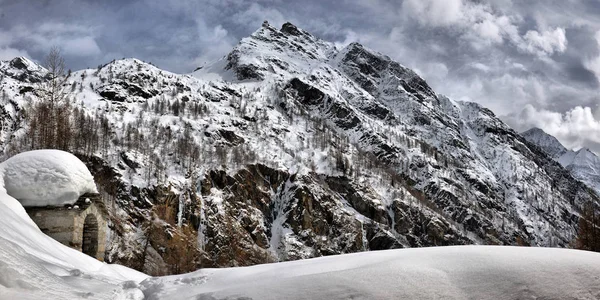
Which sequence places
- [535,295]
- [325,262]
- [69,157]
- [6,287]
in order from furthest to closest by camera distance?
[69,157], [325,262], [535,295], [6,287]

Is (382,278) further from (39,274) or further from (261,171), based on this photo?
(261,171)

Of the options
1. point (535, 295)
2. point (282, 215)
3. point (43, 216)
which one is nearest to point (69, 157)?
point (43, 216)

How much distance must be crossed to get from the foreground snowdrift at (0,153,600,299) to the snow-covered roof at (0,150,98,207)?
6269mm

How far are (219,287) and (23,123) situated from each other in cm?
10476

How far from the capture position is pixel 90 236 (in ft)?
50.1

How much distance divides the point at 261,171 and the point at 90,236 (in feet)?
312

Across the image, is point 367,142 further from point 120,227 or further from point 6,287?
point 6,287

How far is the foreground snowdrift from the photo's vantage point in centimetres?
573

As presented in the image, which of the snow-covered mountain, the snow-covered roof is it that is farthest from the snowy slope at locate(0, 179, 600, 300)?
the snow-covered mountain

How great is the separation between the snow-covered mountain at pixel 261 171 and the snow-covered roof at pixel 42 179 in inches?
1295

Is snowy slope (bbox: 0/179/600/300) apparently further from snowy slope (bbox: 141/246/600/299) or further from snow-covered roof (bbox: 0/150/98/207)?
snow-covered roof (bbox: 0/150/98/207)

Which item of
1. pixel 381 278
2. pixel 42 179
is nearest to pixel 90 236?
pixel 42 179

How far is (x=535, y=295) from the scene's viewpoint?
5.77 metres

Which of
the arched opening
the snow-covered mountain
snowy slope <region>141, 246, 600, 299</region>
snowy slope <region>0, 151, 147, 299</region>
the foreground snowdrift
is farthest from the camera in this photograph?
the snow-covered mountain
